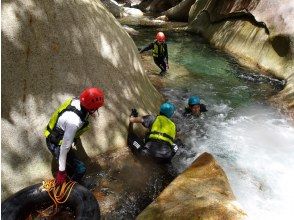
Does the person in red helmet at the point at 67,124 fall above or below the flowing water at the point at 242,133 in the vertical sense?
above

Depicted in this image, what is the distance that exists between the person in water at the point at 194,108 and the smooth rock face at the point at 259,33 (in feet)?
9.10

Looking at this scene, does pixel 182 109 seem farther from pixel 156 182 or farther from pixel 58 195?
pixel 58 195

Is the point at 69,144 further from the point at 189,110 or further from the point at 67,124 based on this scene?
the point at 189,110

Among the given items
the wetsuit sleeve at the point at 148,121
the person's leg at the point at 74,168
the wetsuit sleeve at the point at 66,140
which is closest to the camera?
the wetsuit sleeve at the point at 66,140

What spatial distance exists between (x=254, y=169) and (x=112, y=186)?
10.8ft

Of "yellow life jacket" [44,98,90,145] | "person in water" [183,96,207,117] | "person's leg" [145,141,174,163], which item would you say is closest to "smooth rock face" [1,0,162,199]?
"yellow life jacket" [44,98,90,145]

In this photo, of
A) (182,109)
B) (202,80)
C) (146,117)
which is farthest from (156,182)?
(202,80)

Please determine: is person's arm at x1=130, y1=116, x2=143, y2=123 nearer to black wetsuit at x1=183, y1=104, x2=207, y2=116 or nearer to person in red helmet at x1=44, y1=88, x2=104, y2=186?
person in red helmet at x1=44, y1=88, x2=104, y2=186

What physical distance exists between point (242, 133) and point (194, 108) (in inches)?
57.2

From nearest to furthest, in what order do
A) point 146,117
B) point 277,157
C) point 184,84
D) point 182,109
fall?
point 146,117, point 277,157, point 182,109, point 184,84

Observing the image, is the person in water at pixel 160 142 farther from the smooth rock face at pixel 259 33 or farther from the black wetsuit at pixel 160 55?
the black wetsuit at pixel 160 55

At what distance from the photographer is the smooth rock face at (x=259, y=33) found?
1364 cm

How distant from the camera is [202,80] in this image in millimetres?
13367

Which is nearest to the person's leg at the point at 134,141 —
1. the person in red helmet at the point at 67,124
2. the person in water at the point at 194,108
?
the person in red helmet at the point at 67,124
